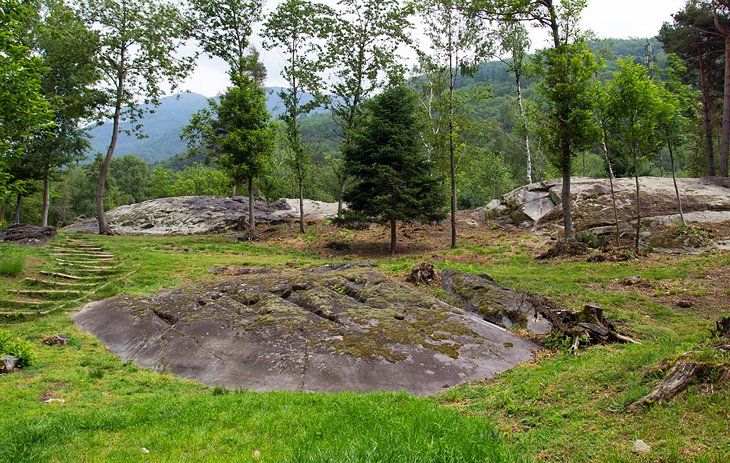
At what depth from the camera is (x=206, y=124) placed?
2669 cm

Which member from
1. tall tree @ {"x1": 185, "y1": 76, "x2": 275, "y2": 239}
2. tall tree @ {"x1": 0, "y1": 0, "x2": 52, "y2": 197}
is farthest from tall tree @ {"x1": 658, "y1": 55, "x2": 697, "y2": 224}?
tall tree @ {"x1": 0, "y1": 0, "x2": 52, "y2": 197}

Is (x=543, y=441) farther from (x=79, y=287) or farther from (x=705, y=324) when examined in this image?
(x=79, y=287)

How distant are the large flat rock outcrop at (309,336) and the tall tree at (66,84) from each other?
21.3 meters

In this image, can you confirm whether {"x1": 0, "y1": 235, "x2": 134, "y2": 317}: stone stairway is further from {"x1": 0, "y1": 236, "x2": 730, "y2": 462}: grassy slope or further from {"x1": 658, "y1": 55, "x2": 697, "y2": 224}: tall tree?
{"x1": 658, "y1": 55, "x2": 697, "y2": 224}: tall tree

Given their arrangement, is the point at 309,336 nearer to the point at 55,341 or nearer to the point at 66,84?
the point at 55,341

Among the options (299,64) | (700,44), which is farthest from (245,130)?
(700,44)

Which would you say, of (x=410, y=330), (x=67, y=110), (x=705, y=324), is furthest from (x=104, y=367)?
(x=67, y=110)

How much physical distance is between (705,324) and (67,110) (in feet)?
114

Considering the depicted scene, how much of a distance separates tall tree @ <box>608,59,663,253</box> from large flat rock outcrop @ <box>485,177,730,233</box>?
17.0 feet

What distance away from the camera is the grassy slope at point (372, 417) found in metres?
3.68

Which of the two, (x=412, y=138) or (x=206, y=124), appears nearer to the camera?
(x=412, y=138)

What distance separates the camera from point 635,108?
15.7 meters

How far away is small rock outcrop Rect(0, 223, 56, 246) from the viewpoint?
1912 centimetres

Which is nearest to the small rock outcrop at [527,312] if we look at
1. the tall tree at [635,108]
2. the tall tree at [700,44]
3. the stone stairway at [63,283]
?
the tall tree at [635,108]
